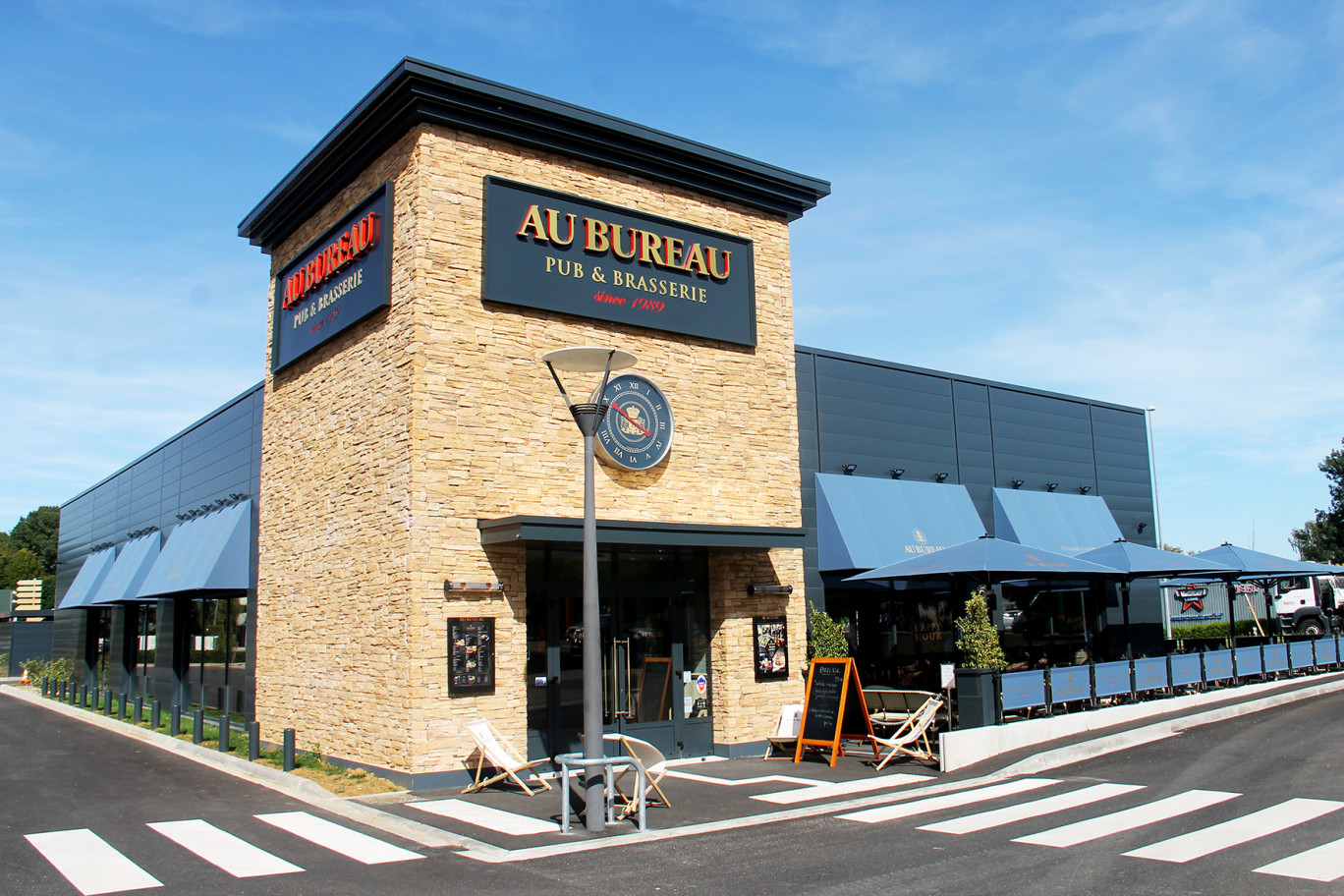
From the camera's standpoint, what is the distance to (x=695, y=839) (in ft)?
32.0

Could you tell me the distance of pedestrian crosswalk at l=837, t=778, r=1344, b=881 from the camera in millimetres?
8258

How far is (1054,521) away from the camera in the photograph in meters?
24.9

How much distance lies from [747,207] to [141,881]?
13.3 meters

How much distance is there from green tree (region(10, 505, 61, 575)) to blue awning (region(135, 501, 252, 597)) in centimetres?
8226

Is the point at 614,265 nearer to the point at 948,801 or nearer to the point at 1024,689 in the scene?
A: the point at 948,801

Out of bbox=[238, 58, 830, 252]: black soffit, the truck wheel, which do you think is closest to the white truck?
the truck wheel

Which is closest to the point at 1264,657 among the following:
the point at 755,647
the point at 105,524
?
the point at 755,647

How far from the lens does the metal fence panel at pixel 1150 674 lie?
59.3ft

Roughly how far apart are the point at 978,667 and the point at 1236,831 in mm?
6005

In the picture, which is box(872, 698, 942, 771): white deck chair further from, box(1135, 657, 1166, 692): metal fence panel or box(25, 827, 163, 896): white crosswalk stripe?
box(25, 827, 163, 896): white crosswalk stripe

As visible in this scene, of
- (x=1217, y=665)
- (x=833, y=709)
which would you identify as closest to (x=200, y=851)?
(x=833, y=709)

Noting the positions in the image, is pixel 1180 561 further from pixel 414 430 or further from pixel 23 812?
pixel 23 812

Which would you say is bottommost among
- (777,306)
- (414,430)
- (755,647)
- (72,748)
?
(72,748)

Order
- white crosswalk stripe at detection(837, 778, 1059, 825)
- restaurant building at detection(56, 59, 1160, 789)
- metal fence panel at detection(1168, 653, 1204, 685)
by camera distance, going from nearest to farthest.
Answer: white crosswalk stripe at detection(837, 778, 1059, 825), restaurant building at detection(56, 59, 1160, 789), metal fence panel at detection(1168, 653, 1204, 685)
